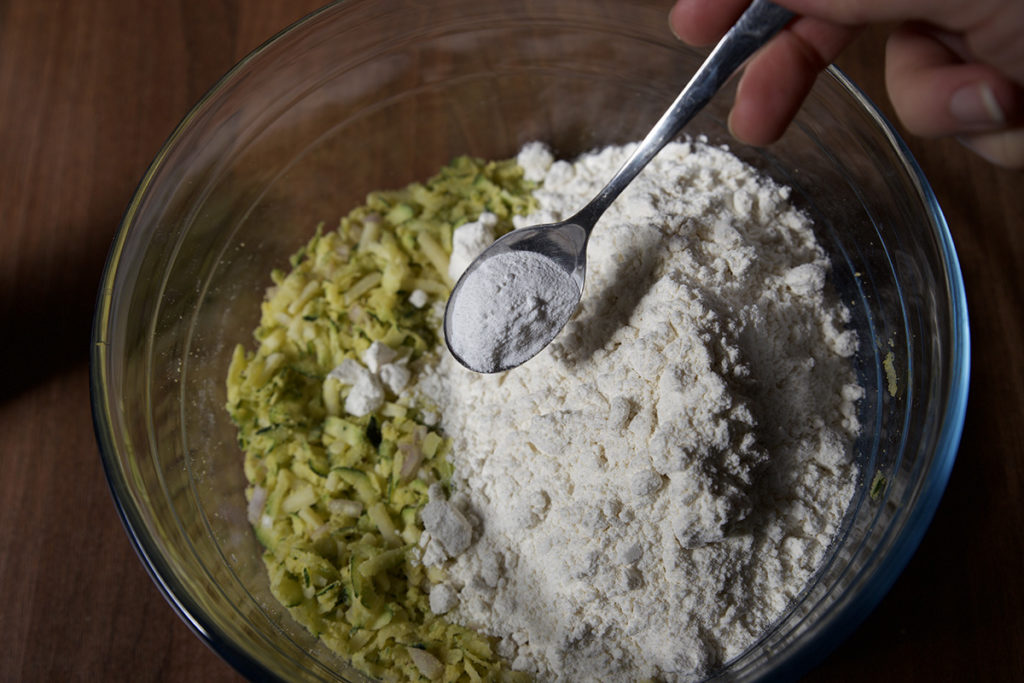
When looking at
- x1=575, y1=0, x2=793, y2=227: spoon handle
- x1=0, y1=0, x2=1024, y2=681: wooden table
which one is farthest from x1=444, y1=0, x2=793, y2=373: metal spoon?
x1=0, y1=0, x2=1024, y2=681: wooden table

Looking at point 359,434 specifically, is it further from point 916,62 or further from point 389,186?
point 916,62

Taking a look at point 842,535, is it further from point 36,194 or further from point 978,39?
point 36,194

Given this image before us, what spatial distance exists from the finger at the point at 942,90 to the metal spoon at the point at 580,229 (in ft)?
0.67

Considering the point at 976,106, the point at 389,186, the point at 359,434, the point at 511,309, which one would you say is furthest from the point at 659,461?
the point at 389,186

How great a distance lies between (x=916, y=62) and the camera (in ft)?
3.56

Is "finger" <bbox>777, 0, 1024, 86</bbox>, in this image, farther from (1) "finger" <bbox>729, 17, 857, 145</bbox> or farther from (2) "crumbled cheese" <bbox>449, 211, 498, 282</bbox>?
(2) "crumbled cheese" <bbox>449, 211, 498, 282</bbox>

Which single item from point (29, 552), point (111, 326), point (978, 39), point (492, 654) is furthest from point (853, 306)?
point (29, 552)

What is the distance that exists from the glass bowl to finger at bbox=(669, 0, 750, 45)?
0.65 ft

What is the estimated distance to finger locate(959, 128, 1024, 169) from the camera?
3.46ft

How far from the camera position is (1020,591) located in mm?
1312

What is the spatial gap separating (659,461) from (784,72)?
70 centimetres

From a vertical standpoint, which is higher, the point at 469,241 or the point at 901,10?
the point at 901,10

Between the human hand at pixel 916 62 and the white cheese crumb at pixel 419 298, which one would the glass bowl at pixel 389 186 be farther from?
the white cheese crumb at pixel 419 298

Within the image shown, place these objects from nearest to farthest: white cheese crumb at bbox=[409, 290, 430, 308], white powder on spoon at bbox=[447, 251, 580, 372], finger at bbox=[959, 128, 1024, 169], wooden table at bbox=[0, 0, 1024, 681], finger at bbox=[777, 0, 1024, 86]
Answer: finger at bbox=[777, 0, 1024, 86] < finger at bbox=[959, 128, 1024, 169] < white powder on spoon at bbox=[447, 251, 580, 372] < wooden table at bbox=[0, 0, 1024, 681] < white cheese crumb at bbox=[409, 290, 430, 308]
